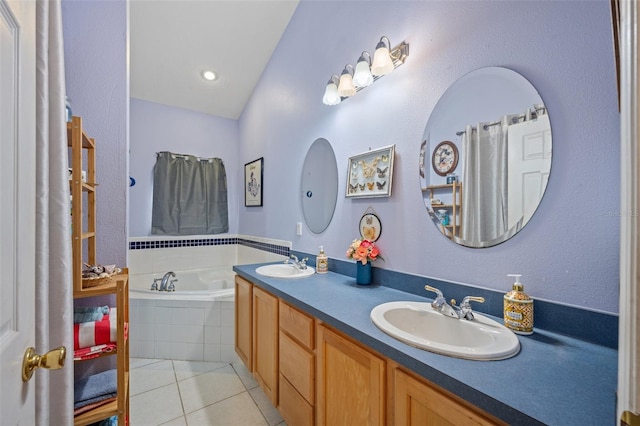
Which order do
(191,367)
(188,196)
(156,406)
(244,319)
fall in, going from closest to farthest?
(156,406) < (244,319) < (191,367) < (188,196)

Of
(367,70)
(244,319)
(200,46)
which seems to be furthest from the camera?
(200,46)

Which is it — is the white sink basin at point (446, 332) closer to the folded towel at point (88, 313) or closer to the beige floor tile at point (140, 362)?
the folded towel at point (88, 313)

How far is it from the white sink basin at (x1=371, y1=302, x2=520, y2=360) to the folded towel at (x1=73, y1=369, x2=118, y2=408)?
3.94ft

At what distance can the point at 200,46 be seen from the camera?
8.27 ft

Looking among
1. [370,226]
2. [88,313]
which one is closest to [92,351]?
[88,313]

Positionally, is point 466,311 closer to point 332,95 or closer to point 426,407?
point 426,407

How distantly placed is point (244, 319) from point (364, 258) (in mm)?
1061

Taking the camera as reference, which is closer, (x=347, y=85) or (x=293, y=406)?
(x=293, y=406)

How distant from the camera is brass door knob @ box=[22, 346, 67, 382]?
0.54 m

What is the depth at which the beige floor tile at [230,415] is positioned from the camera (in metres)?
1.57

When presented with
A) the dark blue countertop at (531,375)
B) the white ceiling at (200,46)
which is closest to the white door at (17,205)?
the dark blue countertop at (531,375)

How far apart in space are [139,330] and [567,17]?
3207 mm

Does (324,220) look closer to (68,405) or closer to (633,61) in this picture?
(68,405)

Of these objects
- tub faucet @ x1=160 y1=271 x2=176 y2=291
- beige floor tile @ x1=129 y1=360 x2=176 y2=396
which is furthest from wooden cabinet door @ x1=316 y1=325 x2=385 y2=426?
tub faucet @ x1=160 y1=271 x2=176 y2=291
